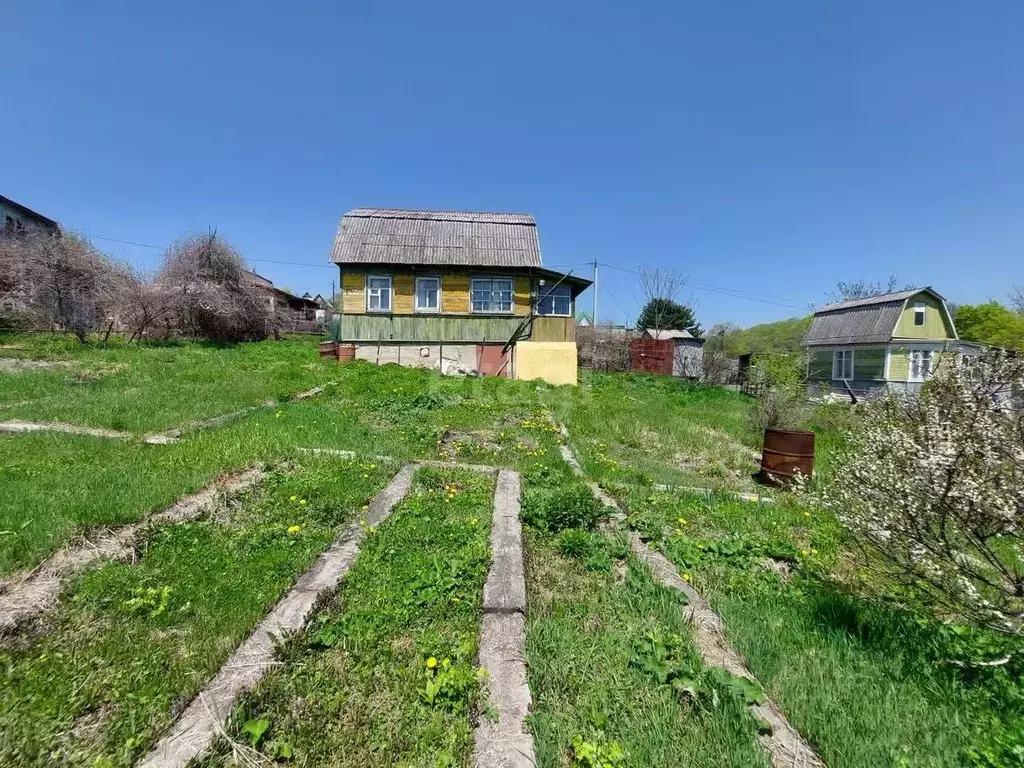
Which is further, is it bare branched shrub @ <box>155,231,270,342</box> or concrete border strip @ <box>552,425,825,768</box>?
bare branched shrub @ <box>155,231,270,342</box>

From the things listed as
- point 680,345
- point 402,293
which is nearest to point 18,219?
point 402,293

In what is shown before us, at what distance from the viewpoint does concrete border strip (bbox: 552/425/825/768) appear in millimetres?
1943

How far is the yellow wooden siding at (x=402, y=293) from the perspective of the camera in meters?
16.7

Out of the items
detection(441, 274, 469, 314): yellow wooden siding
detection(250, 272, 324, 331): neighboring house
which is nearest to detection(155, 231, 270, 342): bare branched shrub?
detection(250, 272, 324, 331): neighboring house

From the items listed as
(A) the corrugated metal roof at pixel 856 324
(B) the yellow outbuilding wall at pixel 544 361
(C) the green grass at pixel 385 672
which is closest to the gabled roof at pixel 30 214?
(B) the yellow outbuilding wall at pixel 544 361

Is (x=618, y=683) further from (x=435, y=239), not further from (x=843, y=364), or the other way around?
(x=843, y=364)

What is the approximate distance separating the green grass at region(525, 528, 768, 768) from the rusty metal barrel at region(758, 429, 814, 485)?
14.7 ft

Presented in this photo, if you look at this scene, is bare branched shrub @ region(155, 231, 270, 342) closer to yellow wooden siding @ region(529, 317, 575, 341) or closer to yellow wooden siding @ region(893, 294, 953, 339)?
yellow wooden siding @ region(529, 317, 575, 341)

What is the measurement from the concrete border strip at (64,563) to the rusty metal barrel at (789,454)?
24.2ft

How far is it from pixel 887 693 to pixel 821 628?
0.60m

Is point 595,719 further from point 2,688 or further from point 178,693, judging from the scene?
point 2,688

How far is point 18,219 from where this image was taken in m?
25.9

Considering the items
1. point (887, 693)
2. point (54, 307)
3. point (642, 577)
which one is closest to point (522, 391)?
point (642, 577)

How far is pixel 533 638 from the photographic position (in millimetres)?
2654
